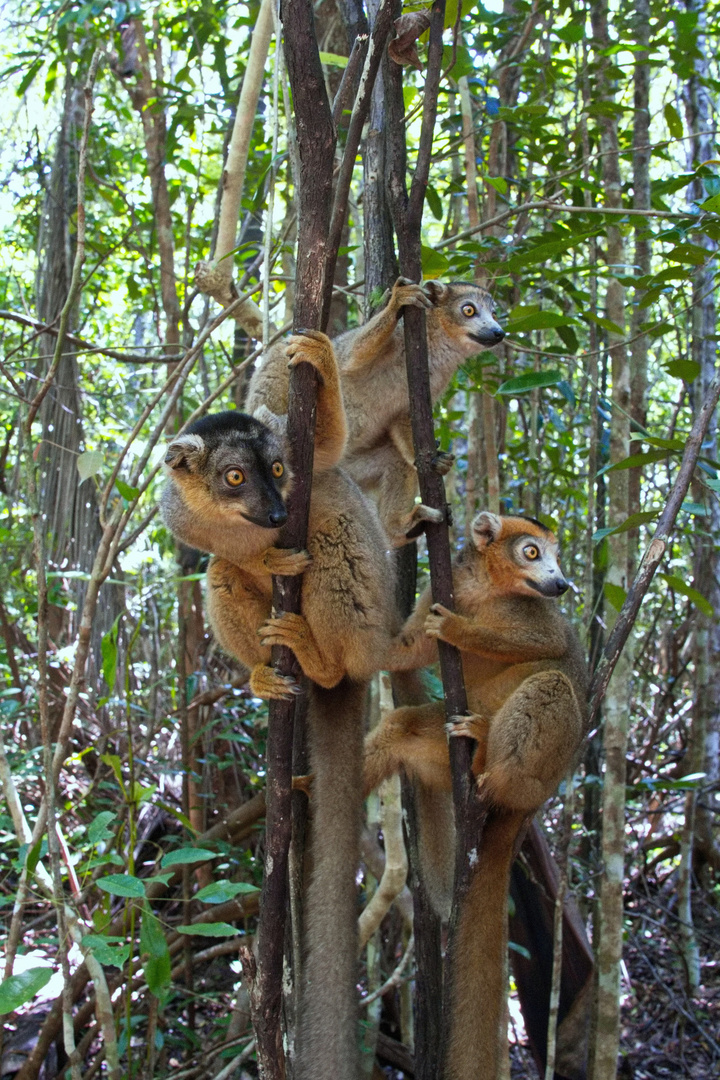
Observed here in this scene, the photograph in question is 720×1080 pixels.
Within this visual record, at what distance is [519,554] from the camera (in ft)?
13.8

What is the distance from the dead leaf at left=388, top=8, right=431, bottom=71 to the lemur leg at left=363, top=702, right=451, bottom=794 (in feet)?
9.12

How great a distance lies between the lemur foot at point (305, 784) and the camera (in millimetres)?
3533

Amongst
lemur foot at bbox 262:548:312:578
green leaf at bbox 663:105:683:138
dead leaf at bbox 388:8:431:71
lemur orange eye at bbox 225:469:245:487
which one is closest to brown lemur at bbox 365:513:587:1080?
lemur foot at bbox 262:548:312:578

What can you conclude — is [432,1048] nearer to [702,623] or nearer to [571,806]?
[571,806]

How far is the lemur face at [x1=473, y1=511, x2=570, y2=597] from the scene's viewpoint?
414 cm

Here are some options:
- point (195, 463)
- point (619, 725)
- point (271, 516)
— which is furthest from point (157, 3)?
point (619, 725)

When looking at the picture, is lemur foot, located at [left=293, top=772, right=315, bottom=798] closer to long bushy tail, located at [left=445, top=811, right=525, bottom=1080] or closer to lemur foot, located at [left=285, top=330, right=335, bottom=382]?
long bushy tail, located at [left=445, top=811, right=525, bottom=1080]

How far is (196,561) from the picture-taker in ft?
19.9

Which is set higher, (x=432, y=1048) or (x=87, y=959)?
(x=87, y=959)

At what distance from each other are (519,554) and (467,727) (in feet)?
3.84

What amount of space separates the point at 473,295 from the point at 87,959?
158 inches

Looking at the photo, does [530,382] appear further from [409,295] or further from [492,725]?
[492,725]

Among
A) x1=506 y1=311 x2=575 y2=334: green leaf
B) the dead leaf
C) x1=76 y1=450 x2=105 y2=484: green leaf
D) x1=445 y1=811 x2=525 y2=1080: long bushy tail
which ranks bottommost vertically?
x1=445 y1=811 x2=525 y2=1080: long bushy tail

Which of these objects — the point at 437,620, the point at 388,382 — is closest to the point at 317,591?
the point at 437,620
